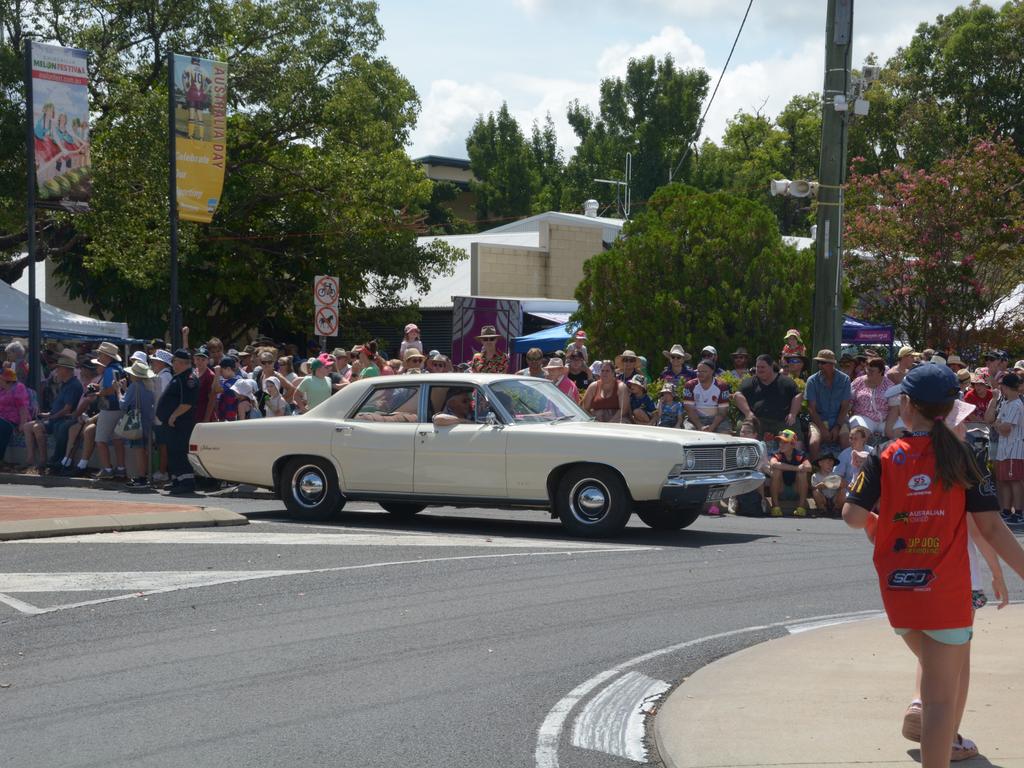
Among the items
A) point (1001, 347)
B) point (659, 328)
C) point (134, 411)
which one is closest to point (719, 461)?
point (134, 411)

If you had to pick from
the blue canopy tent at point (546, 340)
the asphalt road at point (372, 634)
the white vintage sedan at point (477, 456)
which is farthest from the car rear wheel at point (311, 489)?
the blue canopy tent at point (546, 340)

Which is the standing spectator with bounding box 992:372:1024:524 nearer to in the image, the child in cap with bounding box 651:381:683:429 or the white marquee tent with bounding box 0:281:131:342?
the child in cap with bounding box 651:381:683:429

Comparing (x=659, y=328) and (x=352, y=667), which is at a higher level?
(x=659, y=328)

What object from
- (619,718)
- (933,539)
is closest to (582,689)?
(619,718)

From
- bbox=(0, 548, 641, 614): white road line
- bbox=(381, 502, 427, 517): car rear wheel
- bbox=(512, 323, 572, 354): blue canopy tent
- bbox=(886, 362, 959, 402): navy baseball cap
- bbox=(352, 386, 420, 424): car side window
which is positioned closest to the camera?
bbox=(886, 362, 959, 402): navy baseball cap

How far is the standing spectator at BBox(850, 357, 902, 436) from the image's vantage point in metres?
15.1

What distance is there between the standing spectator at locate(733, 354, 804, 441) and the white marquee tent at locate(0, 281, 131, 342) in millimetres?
16609

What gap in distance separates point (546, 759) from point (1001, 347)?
26.5m

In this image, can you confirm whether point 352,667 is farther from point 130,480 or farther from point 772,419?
point 130,480

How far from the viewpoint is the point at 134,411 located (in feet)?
59.6

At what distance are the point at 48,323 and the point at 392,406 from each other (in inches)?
646

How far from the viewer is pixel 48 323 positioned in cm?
2786

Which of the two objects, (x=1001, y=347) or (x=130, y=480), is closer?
(x=130, y=480)

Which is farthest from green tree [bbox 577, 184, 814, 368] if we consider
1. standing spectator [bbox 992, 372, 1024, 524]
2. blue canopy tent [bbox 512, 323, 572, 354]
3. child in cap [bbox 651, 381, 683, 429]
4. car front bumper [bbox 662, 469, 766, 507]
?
car front bumper [bbox 662, 469, 766, 507]
